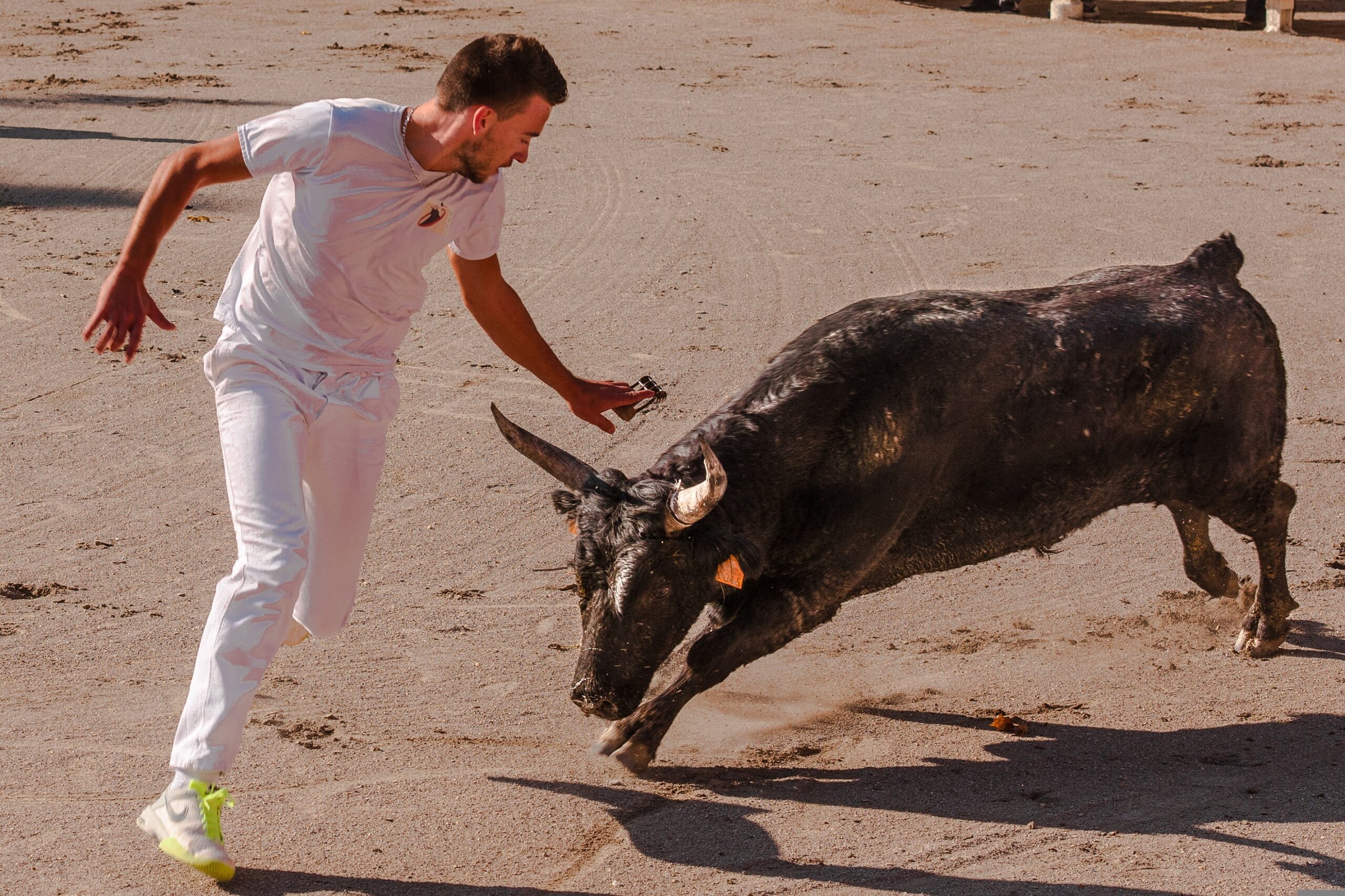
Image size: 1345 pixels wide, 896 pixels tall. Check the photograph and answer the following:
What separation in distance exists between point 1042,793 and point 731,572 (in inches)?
51.0

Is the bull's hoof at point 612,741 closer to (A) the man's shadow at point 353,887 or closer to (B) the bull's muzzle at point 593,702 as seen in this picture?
(B) the bull's muzzle at point 593,702

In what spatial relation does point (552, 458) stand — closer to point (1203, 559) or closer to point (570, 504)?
point (570, 504)

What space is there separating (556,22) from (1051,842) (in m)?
17.6

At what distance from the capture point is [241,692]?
13.0ft

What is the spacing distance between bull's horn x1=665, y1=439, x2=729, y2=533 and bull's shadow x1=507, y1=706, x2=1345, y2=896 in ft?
3.04

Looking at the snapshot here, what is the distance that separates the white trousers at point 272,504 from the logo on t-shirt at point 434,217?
18.1 inches

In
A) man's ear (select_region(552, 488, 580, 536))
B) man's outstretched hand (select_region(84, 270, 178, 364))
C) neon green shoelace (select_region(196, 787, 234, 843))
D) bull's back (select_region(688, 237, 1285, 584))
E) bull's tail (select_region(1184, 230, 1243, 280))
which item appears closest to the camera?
man's outstretched hand (select_region(84, 270, 178, 364))

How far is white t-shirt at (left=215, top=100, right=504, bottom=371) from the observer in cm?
408

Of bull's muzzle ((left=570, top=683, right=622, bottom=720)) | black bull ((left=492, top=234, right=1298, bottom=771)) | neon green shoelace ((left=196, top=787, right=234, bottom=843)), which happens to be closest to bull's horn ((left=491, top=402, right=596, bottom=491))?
black bull ((left=492, top=234, right=1298, bottom=771))

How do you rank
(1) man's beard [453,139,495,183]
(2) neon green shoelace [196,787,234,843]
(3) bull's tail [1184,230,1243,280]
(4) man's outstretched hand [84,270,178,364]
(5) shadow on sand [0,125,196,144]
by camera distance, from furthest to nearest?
(5) shadow on sand [0,125,196,144], (3) bull's tail [1184,230,1243,280], (1) man's beard [453,139,495,183], (2) neon green shoelace [196,787,234,843], (4) man's outstretched hand [84,270,178,364]

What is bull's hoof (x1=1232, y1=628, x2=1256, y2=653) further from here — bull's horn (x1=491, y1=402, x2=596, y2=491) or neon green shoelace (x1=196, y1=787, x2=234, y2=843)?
neon green shoelace (x1=196, y1=787, x2=234, y2=843)

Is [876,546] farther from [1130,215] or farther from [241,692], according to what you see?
[1130,215]

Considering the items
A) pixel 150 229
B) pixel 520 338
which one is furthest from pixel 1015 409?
pixel 150 229

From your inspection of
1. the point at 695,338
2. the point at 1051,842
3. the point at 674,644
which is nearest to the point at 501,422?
the point at 674,644
